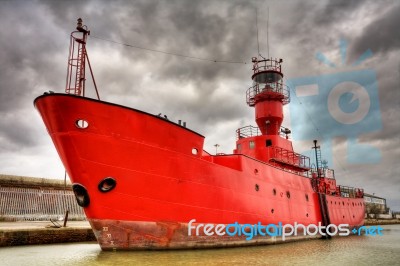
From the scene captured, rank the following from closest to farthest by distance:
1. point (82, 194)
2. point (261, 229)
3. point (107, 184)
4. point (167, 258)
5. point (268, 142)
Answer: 1. point (167, 258)
2. point (107, 184)
3. point (82, 194)
4. point (261, 229)
5. point (268, 142)

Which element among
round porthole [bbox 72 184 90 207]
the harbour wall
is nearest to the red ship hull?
round porthole [bbox 72 184 90 207]

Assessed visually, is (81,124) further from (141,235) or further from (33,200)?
(33,200)

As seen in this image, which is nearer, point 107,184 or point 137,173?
point 107,184

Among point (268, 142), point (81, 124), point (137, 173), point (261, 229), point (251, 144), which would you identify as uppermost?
point (268, 142)

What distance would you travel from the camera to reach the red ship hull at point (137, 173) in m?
10.4

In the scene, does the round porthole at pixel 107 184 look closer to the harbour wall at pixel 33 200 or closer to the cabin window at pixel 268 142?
the harbour wall at pixel 33 200

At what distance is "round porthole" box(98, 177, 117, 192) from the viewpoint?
10430 millimetres

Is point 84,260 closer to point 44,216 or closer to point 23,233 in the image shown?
point 23,233

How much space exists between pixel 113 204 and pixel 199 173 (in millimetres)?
3342

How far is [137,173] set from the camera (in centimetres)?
1072

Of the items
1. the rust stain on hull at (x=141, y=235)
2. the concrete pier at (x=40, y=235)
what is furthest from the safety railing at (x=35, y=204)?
the rust stain on hull at (x=141, y=235)

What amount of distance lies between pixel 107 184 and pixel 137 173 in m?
1.02

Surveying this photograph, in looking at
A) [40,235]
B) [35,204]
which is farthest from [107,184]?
[35,204]

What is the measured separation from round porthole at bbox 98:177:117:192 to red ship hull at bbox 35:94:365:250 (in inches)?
3.5
